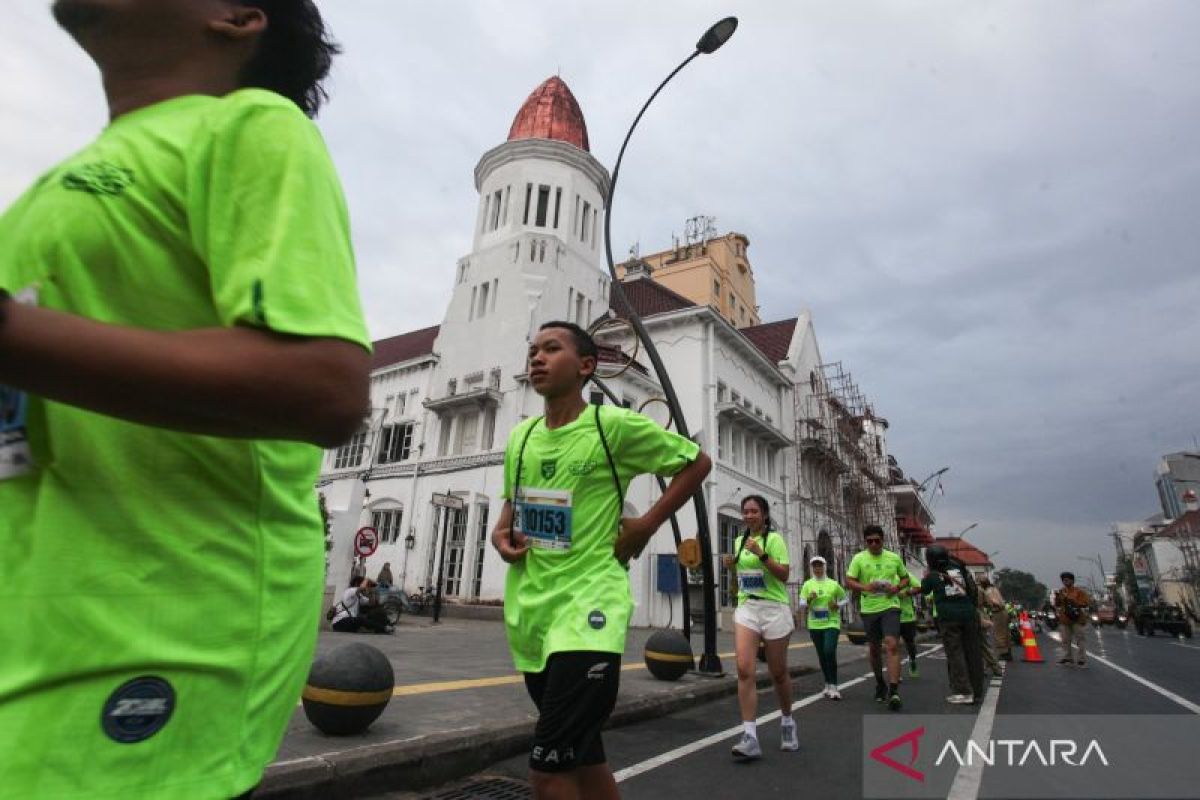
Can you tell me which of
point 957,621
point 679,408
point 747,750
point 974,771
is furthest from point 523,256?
point 974,771

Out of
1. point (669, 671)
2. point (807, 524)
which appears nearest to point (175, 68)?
point (669, 671)

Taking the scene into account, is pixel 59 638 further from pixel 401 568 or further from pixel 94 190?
pixel 401 568

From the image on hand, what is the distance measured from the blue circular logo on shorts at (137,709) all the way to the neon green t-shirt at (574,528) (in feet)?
5.29

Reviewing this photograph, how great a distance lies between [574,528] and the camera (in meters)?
2.62

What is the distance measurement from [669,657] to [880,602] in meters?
2.80

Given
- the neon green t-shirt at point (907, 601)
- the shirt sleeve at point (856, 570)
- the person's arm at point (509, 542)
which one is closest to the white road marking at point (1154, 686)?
the neon green t-shirt at point (907, 601)

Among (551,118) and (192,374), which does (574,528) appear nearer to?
(192,374)

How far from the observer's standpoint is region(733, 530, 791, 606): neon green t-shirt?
6113mm

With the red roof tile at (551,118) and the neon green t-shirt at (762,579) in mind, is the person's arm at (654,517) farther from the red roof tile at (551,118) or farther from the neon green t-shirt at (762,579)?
the red roof tile at (551,118)

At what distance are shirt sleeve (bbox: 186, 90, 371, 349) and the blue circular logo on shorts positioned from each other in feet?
1.43

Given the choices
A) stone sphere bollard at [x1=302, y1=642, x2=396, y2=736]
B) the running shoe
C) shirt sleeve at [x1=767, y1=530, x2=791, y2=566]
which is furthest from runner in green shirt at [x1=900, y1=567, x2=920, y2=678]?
stone sphere bollard at [x1=302, y1=642, x2=396, y2=736]

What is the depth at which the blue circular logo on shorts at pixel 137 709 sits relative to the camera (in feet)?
2.38

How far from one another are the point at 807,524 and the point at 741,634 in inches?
1141

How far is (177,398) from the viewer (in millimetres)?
734
